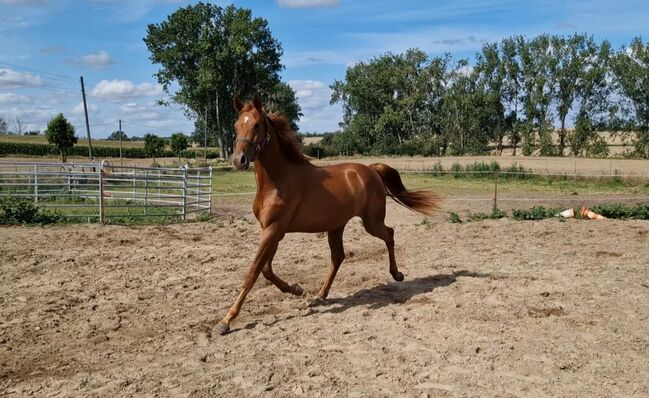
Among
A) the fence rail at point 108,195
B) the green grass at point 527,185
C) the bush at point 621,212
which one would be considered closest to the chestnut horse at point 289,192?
the bush at point 621,212

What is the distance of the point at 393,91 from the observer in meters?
72.0

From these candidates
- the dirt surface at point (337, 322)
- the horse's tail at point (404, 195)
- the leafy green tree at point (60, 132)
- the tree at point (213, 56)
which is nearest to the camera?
the dirt surface at point (337, 322)

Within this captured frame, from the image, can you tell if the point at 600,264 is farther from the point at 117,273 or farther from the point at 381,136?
the point at 381,136

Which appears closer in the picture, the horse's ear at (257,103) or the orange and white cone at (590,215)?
the horse's ear at (257,103)

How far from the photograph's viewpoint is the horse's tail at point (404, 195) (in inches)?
292

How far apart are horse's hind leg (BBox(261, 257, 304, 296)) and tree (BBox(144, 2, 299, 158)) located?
48.8 m

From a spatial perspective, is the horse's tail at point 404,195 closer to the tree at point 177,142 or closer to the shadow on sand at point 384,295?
the shadow on sand at point 384,295

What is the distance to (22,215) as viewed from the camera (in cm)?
1245

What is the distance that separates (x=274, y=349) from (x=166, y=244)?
5.62m

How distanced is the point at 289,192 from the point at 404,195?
229 cm

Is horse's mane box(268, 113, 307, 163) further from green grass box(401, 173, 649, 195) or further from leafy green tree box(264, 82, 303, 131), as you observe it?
leafy green tree box(264, 82, 303, 131)

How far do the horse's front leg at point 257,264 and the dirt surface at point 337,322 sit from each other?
18 cm

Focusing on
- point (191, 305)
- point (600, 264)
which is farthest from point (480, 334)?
point (600, 264)

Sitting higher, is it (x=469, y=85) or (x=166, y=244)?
(x=469, y=85)
